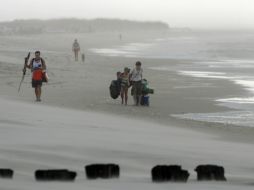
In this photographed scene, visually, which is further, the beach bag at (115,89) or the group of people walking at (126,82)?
the beach bag at (115,89)

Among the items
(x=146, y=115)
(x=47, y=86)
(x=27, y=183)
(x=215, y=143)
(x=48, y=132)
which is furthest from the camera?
(x=47, y=86)

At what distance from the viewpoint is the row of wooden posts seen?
16.9ft

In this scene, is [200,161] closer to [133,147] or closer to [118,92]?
[133,147]

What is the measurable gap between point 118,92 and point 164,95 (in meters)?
2.97

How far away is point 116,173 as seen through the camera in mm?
5500

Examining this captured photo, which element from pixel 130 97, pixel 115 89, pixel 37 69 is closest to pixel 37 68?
pixel 37 69

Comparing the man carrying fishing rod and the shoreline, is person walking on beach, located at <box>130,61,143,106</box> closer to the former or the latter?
the shoreline

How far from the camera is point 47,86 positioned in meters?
21.2

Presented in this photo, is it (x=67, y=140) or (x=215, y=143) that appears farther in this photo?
(x=215, y=143)

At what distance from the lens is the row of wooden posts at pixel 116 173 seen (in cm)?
516

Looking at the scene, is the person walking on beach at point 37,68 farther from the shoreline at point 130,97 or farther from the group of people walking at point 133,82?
the group of people walking at point 133,82

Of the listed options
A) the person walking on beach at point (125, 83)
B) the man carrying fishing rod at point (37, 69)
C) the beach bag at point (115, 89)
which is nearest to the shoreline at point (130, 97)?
the beach bag at point (115, 89)

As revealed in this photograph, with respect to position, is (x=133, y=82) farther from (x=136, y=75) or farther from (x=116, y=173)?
(x=116, y=173)

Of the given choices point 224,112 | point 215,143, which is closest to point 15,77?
point 224,112
